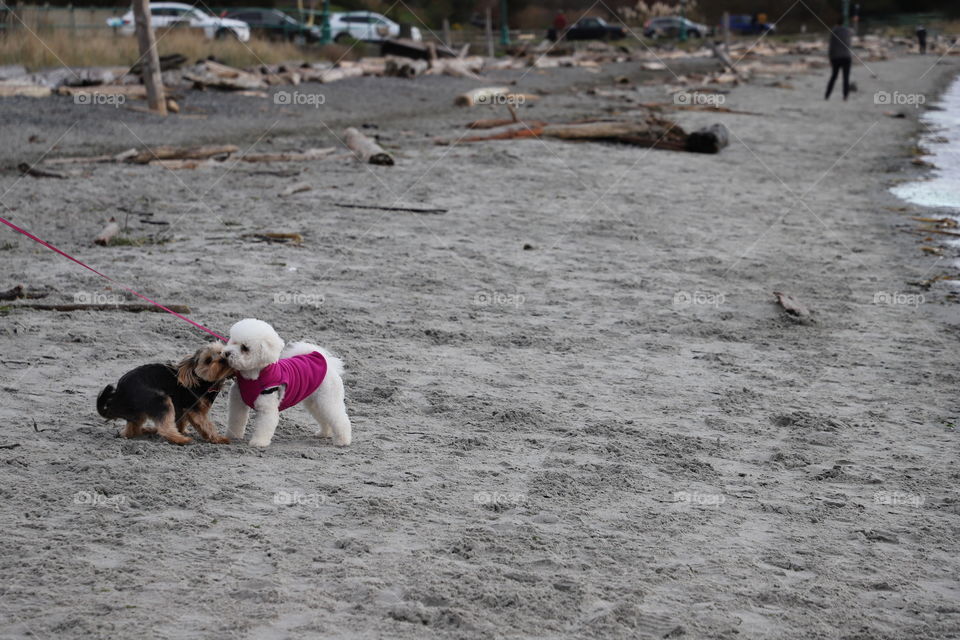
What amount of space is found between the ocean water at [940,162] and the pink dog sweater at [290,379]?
34.6 ft

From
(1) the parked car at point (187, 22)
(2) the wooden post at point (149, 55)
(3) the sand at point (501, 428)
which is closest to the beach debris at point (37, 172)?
(3) the sand at point (501, 428)

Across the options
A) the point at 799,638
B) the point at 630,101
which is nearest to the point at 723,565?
the point at 799,638

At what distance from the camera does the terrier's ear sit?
5016mm

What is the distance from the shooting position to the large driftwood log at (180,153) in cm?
1383

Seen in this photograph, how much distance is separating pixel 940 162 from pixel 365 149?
993cm

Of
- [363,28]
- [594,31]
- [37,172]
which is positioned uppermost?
[363,28]

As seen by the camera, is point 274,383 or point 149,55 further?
point 149,55

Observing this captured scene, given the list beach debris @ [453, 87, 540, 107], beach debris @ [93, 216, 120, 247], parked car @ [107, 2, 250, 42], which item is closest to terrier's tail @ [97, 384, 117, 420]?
beach debris @ [93, 216, 120, 247]

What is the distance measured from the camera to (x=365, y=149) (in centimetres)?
1453

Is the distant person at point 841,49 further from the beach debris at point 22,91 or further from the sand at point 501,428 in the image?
the beach debris at point 22,91

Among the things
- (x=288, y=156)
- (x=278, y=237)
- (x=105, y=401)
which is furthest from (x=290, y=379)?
(x=288, y=156)

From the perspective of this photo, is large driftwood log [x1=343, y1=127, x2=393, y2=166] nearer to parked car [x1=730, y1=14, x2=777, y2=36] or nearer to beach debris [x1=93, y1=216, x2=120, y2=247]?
beach debris [x1=93, y1=216, x2=120, y2=247]

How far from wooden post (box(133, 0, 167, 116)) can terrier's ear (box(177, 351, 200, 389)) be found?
13.9 m

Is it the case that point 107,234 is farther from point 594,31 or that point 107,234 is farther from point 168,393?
point 594,31
